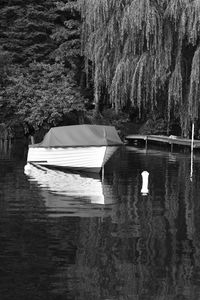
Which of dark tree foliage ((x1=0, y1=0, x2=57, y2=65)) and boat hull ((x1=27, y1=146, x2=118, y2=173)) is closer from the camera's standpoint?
boat hull ((x1=27, y1=146, x2=118, y2=173))

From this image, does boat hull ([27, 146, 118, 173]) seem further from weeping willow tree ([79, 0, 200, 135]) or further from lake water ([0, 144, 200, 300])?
weeping willow tree ([79, 0, 200, 135])

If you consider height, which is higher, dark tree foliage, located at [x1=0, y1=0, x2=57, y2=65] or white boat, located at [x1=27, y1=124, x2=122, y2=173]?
dark tree foliage, located at [x1=0, y1=0, x2=57, y2=65]

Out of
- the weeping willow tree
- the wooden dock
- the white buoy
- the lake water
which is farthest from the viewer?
the wooden dock

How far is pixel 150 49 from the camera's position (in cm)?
2486

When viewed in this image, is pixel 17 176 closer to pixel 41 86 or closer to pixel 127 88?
pixel 127 88

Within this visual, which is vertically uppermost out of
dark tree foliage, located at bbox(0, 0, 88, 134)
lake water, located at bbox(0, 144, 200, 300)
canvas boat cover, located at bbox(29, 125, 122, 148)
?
dark tree foliage, located at bbox(0, 0, 88, 134)

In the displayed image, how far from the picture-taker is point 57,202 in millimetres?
13250

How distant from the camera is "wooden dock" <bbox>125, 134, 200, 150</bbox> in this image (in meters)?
34.3

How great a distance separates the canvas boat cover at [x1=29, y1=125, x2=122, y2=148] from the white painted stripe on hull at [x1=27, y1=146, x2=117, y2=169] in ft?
0.69

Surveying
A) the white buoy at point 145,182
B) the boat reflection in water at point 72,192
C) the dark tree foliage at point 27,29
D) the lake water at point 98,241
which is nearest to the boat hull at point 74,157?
the boat reflection in water at point 72,192

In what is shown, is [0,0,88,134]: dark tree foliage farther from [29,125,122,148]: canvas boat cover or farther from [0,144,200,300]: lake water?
[0,144,200,300]: lake water

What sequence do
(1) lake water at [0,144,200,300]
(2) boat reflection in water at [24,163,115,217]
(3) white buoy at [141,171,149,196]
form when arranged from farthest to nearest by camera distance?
1. (3) white buoy at [141,171,149,196]
2. (2) boat reflection in water at [24,163,115,217]
3. (1) lake water at [0,144,200,300]

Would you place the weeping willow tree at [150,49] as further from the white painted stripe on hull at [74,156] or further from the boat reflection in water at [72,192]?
the boat reflection in water at [72,192]

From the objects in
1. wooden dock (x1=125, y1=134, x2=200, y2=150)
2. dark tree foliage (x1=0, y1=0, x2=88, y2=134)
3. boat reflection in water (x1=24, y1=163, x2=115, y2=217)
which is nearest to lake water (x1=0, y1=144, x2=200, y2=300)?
boat reflection in water (x1=24, y1=163, x2=115, y2=217)
